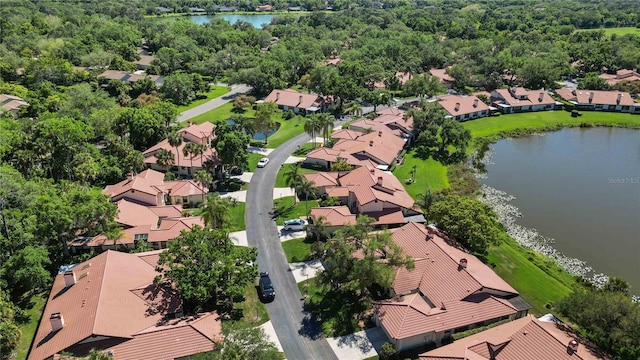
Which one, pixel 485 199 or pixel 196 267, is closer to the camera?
pixel 196 267

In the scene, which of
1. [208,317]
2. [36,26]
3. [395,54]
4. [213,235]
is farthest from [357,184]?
[36,26]

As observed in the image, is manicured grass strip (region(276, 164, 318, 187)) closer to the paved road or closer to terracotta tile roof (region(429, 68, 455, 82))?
the paved road

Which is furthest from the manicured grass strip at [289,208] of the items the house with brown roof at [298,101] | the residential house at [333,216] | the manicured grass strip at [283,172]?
Answer: the house with brown roof at [298,101]

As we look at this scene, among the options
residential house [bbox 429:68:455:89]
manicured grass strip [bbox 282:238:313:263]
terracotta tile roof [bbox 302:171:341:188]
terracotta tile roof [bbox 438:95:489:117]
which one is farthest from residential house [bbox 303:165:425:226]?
residential house [bbox 429:68:455:89]

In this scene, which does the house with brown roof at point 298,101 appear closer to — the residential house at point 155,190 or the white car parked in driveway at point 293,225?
the residential house at point 155,190

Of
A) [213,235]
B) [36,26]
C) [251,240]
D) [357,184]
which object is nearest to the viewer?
[213,235]

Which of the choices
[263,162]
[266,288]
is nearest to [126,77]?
[263,162]

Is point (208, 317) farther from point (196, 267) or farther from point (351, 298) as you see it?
point (351, 298)
